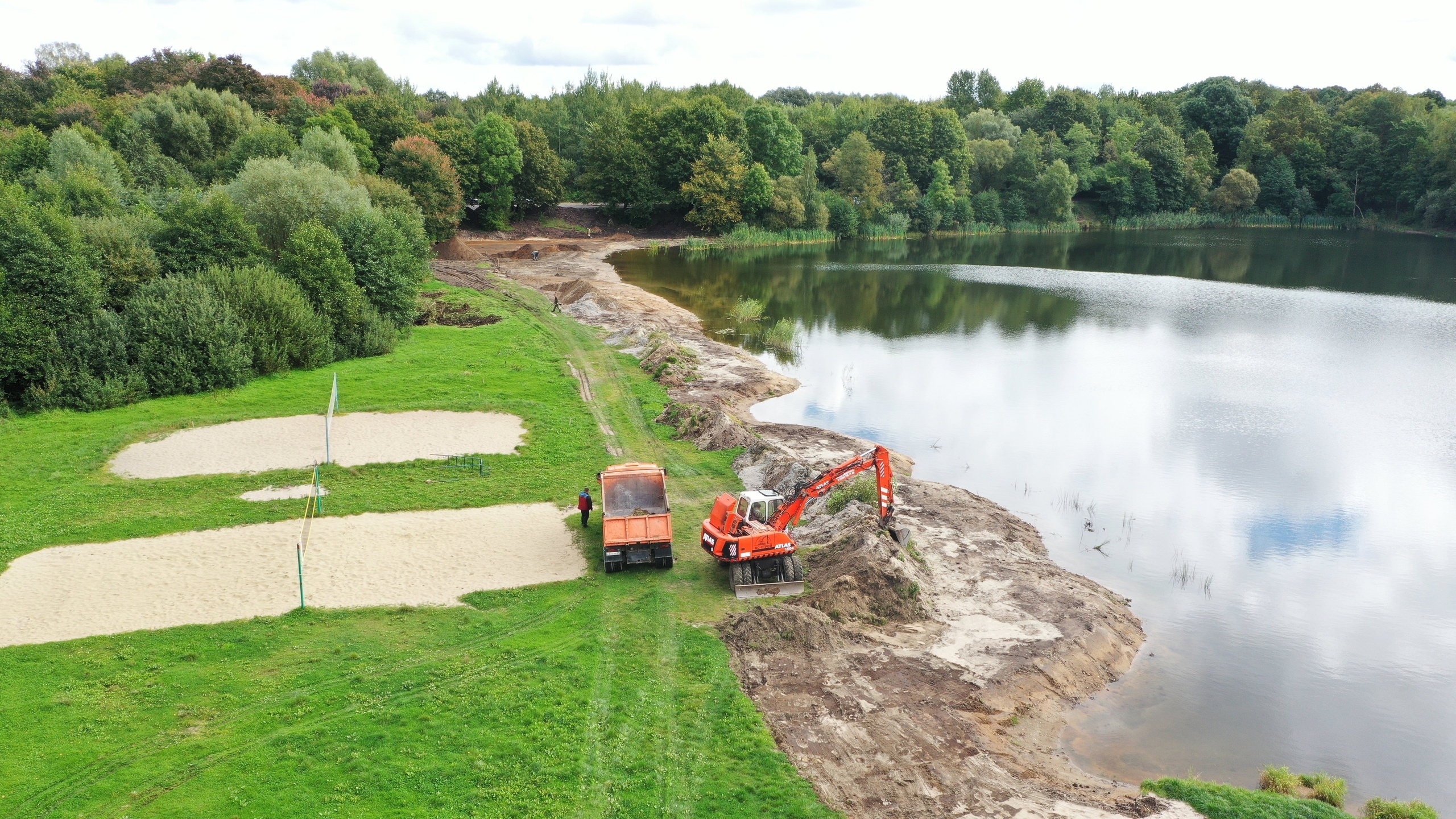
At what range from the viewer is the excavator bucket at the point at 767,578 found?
2103 cm

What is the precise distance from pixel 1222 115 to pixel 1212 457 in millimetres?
118964

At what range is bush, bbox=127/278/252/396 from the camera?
121 feet

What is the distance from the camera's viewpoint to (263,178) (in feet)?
165

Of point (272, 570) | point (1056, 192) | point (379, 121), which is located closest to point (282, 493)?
point (272, 570)

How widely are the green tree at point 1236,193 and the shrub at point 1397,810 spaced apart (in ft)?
400

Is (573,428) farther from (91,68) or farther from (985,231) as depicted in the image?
(91,68)

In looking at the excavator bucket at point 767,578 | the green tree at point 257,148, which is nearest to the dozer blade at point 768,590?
the excavator bucket at point 767,578

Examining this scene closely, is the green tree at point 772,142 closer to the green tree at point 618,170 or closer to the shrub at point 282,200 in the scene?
the green tree at point 618,170

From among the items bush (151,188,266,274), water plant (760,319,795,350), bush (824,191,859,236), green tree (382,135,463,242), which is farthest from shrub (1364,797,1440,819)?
bush (824,191,859,236)

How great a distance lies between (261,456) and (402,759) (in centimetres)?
1952

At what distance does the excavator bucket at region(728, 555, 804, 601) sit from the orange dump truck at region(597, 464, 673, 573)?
1983 millimetres

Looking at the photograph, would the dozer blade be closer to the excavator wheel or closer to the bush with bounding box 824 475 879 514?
the excavator wheel

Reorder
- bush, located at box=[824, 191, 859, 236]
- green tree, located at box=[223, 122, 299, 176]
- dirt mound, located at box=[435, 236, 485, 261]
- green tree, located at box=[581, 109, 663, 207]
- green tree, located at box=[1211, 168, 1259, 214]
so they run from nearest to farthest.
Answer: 1. green tree, located at box=[223, 122, 299, 176]
2. dirt mound, located at box=[435, 236, 485, 261]
3. green tree, located at box=[581, 109, 663, 207]
4. bush, located at box=[824, 191, 859, 236]
5. green tree, located at box=[1211, 168, 1259, 214]

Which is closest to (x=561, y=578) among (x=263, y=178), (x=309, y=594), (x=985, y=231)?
(x=309, y=594)
